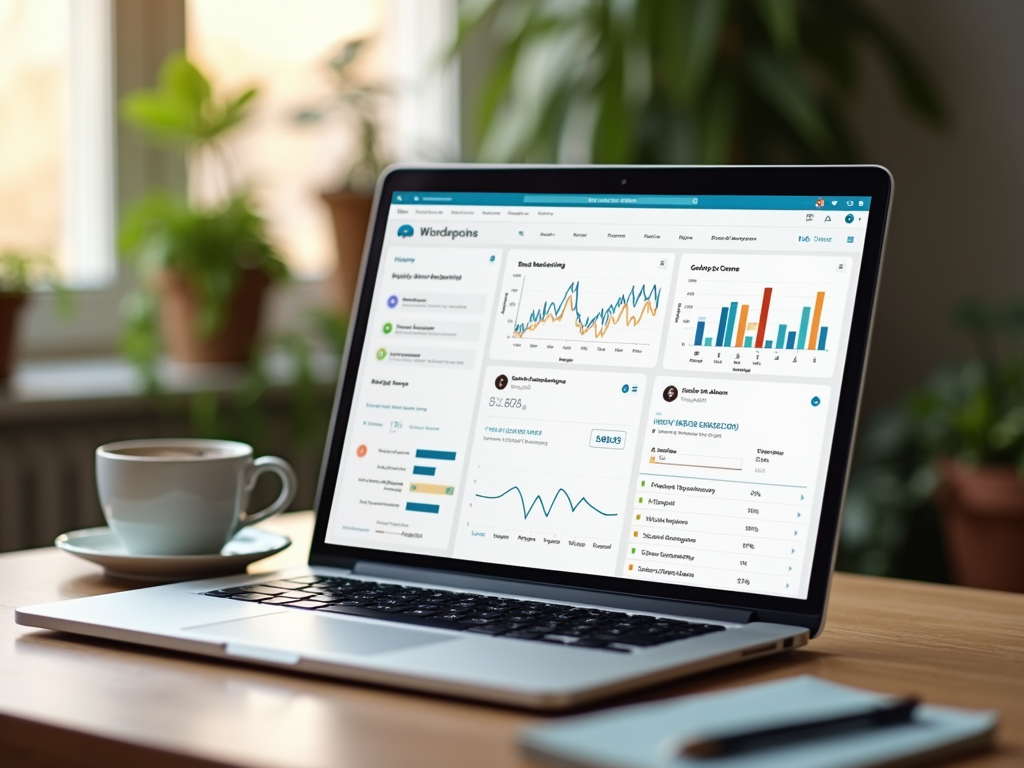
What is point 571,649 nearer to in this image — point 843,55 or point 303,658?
point 303,658

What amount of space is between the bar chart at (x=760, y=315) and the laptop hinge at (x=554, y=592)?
15 centimetres

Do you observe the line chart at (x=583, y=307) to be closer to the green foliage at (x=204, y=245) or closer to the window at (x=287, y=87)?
the green foliage at (x=204, y=245)

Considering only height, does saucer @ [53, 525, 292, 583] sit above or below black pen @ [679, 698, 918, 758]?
below

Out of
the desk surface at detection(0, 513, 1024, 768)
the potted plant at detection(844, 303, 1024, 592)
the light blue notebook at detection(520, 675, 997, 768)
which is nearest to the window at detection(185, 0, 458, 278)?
the potted plant at detection(844, 303, 1024, 592)

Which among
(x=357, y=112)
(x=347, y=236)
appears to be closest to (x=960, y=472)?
(x=347, y=236)

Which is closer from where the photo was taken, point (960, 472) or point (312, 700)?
point (312, 700)

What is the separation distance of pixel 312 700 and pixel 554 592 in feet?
0.77

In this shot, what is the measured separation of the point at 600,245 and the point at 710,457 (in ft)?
0.57

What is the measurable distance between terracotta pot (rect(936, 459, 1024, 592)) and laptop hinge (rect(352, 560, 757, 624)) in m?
1.65

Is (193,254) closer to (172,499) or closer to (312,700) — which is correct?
(172,499)

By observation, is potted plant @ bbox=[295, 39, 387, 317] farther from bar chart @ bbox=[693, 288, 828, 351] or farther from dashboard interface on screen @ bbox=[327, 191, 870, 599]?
bar chart @ bbox=[693, 288, 828, 351]

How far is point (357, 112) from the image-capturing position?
100 inches

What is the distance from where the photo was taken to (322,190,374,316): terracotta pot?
2418mm

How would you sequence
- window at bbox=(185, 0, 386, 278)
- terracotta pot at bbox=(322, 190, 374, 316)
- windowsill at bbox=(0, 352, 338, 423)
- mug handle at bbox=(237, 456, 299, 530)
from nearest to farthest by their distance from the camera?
1. mug handle at bbox=(237, 456, 299, 530)
2. windowsill at bbox=(0, 352, 338, 423)
3. terracotta pot at bbox=(322, 190, 374, 316)
4. window at bbox=(185, 0, 386, 278)
